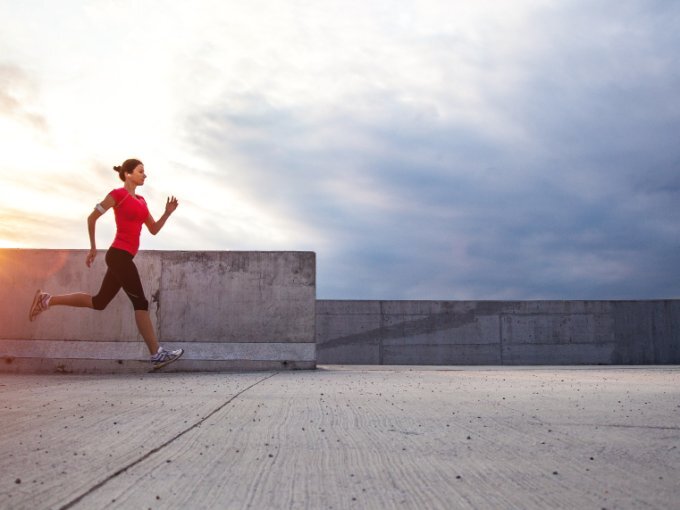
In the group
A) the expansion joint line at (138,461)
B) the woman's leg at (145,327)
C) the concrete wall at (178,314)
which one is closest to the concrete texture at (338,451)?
the expansion joint line at (138,461)

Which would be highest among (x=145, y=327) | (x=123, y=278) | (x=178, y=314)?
(x=123, y=278)

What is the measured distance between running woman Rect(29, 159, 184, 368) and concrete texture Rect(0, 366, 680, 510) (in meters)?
2.82

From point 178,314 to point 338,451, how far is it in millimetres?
8261

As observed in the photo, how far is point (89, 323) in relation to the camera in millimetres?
11391

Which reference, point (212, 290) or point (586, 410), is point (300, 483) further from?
point (212, 290)

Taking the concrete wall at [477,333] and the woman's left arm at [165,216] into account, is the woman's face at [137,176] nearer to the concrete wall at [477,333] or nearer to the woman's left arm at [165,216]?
the woman's left arm at [165,216]

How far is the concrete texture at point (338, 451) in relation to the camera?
2766 mm

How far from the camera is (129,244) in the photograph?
9562 millimetres

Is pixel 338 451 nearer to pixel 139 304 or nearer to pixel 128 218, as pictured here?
pixel 139 304

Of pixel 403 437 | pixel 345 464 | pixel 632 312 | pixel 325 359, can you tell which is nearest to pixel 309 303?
pixel 325 359

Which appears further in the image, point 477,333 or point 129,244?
point 477,333

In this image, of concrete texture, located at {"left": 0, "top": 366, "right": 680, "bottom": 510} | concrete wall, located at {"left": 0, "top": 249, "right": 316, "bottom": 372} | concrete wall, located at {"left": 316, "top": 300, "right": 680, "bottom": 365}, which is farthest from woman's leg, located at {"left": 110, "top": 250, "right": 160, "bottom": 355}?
concrete wall, located at {"left": 316, "top": 300, "right": 680, "bottom": 365}

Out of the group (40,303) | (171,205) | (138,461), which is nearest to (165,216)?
(171,205)

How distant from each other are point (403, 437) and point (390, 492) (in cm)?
131
